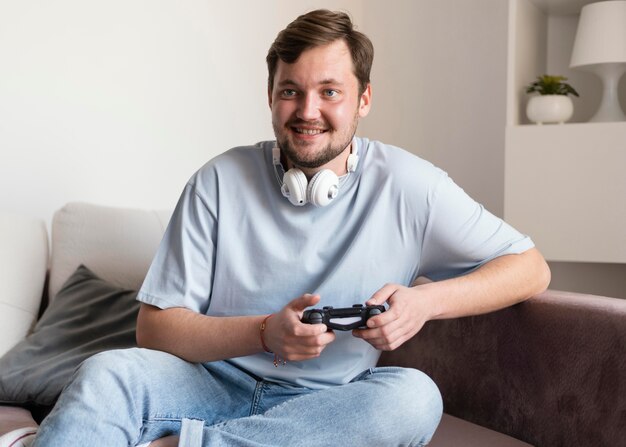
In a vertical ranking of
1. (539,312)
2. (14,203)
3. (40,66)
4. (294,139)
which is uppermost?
(40,66)

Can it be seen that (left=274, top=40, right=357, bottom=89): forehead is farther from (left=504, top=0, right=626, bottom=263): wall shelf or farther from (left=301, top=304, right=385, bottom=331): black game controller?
(left=504, top=0, right=626, bottom=263): wall shelf

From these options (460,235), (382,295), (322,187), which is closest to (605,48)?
(460,235)

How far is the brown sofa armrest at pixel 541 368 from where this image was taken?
4.78ft

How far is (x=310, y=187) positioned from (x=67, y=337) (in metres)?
0.65

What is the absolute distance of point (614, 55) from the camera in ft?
9.02

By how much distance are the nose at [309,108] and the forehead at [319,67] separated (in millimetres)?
28

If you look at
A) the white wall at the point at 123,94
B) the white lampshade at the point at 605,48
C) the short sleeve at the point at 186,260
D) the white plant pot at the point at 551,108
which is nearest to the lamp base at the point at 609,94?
the white lampshade at the point at 605,48

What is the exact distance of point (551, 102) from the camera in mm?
2844

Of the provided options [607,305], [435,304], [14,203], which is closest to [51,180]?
[14,203]

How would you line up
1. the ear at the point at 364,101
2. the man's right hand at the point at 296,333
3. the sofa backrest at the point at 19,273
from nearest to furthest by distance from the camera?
the man's right hand at the point at 296,333 < the ear at the point at 364,101 < the sofa backrest at the point at 19,273

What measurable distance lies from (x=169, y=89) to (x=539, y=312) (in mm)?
1517

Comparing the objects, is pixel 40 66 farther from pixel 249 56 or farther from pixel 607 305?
pixel 607 305

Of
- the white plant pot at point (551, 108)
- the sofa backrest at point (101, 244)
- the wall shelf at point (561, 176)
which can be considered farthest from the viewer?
the white plant pot at point (551, 108)

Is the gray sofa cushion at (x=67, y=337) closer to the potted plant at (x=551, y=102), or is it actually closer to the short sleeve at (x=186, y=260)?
the short sleeve at (x=186, y=260)
